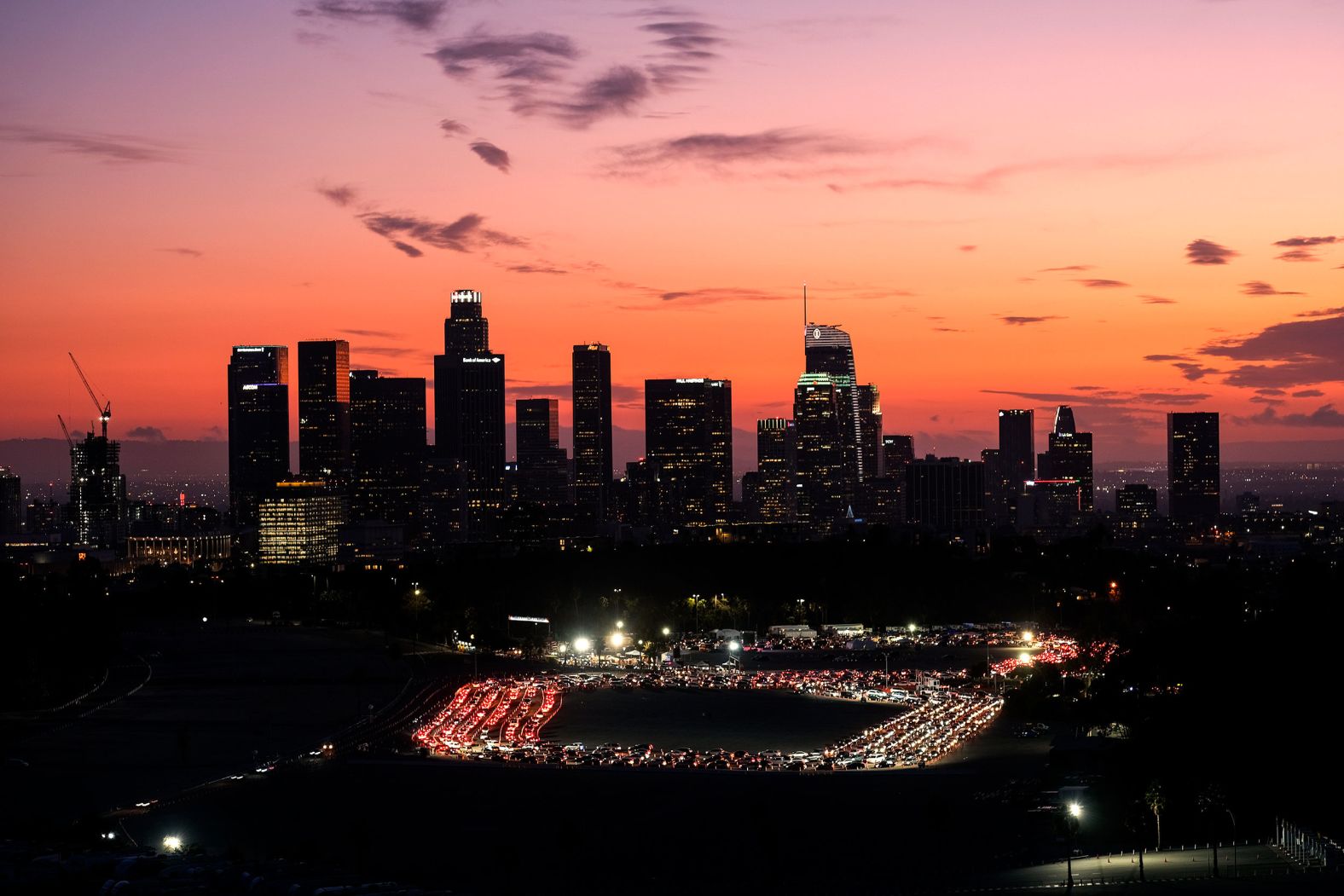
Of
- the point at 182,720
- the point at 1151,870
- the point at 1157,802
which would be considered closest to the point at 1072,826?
the point at 1151,870

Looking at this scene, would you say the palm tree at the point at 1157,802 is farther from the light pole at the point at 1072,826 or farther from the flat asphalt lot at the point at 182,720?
the flat asphalt lot at the point at 182,720

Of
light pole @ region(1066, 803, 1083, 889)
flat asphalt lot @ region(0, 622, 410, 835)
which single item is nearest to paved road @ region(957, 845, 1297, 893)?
light pole @ region(1066, 803, 1083, 889)

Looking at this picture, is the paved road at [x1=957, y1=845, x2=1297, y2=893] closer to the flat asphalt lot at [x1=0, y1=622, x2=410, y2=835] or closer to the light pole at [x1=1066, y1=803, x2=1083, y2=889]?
the light pole at [x1=1066, y1=803, x2=1083, y2=889]

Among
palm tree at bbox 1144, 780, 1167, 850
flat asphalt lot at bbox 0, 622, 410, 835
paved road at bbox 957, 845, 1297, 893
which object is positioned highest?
palm tree at bbox 1144, 780, 1167, 850

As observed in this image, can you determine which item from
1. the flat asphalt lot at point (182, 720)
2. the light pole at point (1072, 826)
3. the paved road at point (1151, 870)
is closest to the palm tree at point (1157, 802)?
the paved road at point (1151, 870)

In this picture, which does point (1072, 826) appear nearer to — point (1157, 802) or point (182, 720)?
point (1157, 802)
